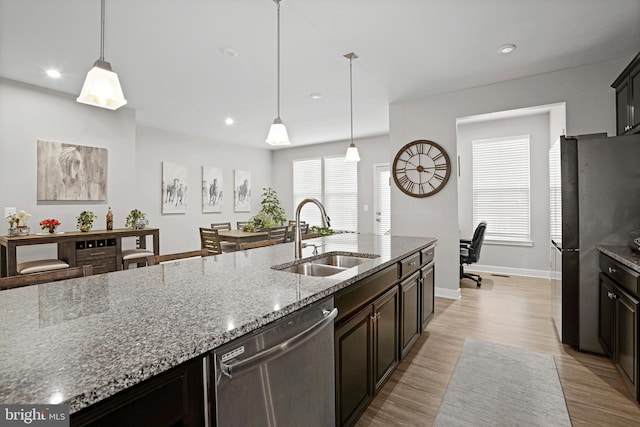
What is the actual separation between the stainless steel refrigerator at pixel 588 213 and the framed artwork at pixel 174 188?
19.7ft

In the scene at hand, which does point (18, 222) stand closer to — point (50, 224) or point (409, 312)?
point (50, 224)

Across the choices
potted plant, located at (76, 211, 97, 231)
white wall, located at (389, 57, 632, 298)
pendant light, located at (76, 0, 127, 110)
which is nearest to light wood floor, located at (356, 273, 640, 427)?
white wall, located at (389, 57, 632, 298)

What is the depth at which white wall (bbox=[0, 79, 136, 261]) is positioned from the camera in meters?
3.70

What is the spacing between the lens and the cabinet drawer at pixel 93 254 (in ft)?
12.4

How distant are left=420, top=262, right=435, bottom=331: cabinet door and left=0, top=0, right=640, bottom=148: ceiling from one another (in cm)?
206

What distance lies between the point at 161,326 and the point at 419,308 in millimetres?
2227

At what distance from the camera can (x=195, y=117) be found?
5320 millimetres

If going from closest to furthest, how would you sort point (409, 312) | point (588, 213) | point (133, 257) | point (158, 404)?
1. point (158, 404)
2. point (409, 312)
3. point (588, 213)
4. point (133, 257)

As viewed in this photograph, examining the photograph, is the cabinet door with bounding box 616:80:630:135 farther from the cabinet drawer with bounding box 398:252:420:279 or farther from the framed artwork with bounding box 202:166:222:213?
the framed artwork with bounding box 202:166:222:213

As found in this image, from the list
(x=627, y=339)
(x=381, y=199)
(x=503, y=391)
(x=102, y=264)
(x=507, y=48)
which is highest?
(x=507, y=48)

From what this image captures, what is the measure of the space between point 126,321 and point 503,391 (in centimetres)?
234

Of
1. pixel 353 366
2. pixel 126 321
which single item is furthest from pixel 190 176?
pixel 126 321

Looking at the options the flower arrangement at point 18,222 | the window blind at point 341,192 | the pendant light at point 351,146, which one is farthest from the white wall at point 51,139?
the window blind at point 341,192

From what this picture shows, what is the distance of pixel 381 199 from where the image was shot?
7051mm
